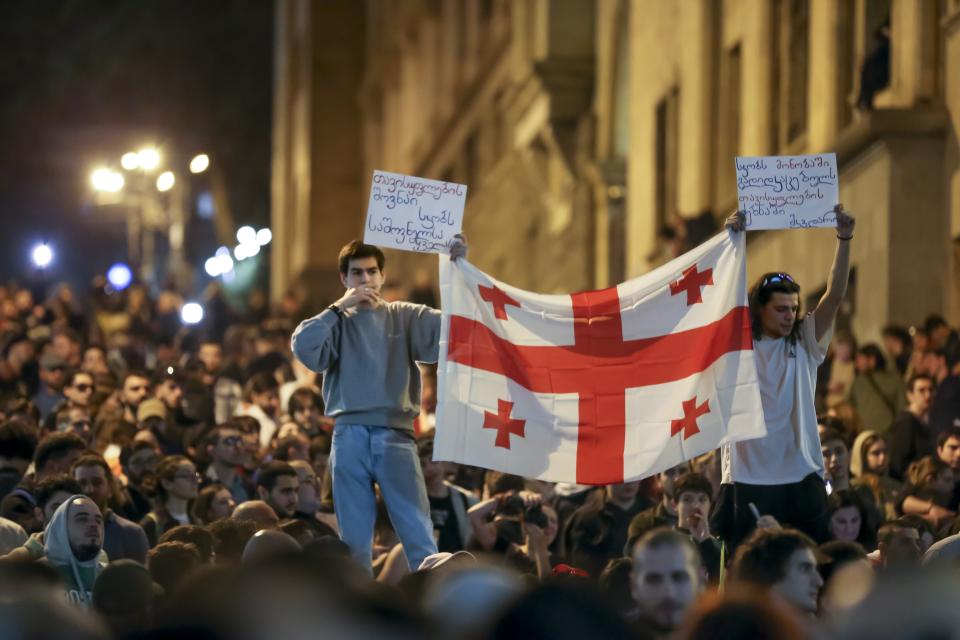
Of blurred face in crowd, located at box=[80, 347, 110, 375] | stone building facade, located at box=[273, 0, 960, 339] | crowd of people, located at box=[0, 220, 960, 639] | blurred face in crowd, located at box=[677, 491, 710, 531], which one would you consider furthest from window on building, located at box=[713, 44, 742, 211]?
blurred face in crowd, located at box=[677, 491, 710, 531]

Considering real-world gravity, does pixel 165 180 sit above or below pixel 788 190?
above

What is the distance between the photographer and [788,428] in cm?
1091

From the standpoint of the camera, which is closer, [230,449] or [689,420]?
[689,420]

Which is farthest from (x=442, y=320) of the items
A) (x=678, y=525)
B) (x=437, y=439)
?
(x=678, y=525)

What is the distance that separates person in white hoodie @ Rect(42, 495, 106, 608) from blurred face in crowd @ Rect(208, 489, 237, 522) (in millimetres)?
2459

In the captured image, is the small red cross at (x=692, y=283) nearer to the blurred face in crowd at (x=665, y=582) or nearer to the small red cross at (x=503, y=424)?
the small red cross at (x=503, y=424)

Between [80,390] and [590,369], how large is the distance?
23.7 feet

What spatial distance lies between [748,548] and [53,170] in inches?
2358

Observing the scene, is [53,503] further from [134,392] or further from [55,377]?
[55,377]

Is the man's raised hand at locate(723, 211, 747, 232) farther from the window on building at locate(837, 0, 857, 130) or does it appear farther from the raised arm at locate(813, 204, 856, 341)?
the window on building at locate(837, 0, 857, 130)

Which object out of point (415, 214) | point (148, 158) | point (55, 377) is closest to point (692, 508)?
point (415, 214)

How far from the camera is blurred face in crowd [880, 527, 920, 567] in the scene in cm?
1120

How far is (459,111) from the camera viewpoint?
43312mm

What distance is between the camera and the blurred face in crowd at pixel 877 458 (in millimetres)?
15094
